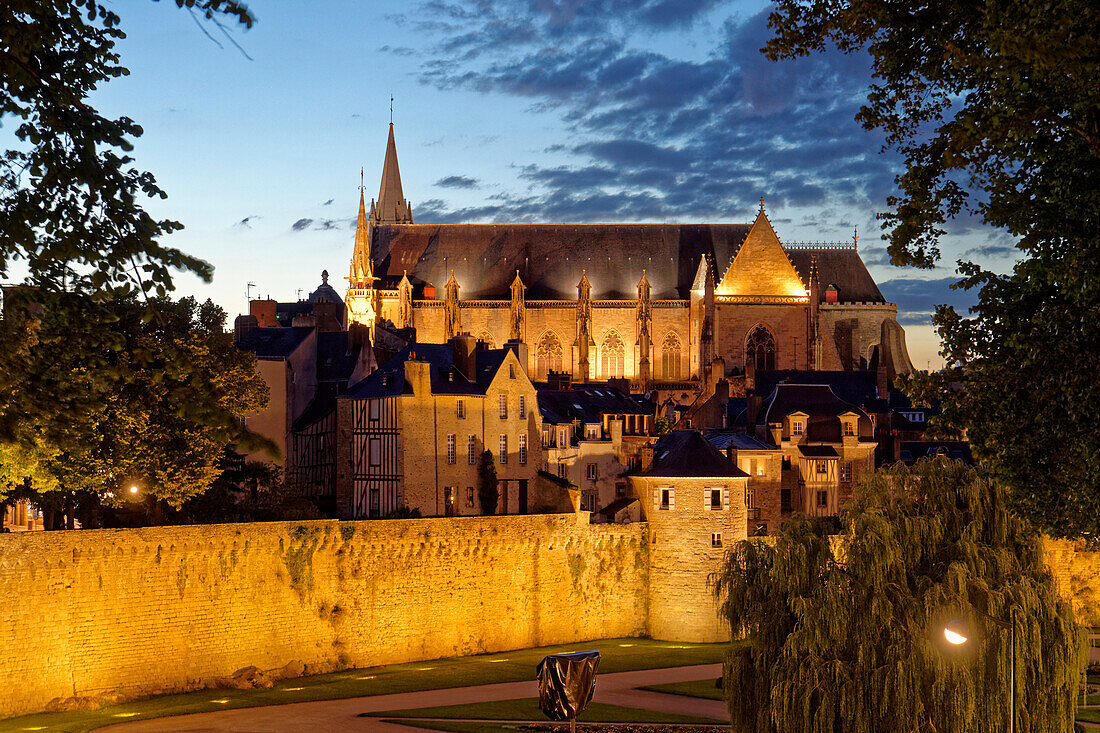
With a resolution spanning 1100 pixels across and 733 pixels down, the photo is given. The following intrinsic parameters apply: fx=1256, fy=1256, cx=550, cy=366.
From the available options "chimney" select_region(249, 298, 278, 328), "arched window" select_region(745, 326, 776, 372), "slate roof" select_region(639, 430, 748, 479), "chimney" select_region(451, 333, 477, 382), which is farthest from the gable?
"slate roof" select_region(639, 430, 748, 479)

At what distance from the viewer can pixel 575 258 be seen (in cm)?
8375

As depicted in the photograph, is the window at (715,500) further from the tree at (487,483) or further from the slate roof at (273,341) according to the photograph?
the slate roof at (273,341)

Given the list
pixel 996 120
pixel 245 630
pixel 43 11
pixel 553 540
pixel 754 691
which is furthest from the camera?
pixel 553 540

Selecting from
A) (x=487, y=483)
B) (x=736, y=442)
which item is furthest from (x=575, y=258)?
(x=487, y=483)

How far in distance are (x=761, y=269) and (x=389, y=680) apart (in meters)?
51.8

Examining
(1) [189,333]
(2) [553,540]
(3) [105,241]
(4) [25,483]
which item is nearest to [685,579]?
(2) [553,540]

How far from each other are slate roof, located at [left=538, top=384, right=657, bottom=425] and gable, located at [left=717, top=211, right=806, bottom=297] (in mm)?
21257

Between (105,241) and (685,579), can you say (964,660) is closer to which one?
(105,241)

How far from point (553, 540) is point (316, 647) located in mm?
8901

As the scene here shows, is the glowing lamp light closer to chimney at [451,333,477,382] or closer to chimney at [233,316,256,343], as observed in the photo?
chimney at [451,333,477,382]

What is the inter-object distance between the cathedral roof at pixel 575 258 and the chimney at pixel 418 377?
40.8 metres

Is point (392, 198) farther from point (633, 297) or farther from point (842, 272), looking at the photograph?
point (842, 272)

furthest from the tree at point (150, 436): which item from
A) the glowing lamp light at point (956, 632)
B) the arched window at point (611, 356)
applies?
the arched window at point (611, 356)

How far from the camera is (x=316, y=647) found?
32.4m
